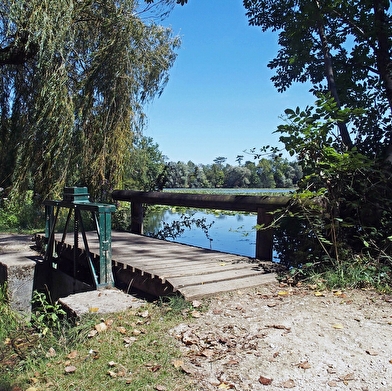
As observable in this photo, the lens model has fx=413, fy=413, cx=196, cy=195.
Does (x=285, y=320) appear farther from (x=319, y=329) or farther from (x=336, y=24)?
(x=336, y=24)

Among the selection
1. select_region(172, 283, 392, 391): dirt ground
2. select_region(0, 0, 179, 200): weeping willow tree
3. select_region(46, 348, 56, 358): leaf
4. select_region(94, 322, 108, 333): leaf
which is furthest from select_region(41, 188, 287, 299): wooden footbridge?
select_region(0, 0, 179, 200): weeping willow tree

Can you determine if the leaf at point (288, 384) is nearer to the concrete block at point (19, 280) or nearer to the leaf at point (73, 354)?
the leaf at point (73, 354)

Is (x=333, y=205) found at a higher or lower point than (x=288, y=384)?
higher

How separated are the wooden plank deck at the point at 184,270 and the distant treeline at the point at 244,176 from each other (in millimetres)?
1202

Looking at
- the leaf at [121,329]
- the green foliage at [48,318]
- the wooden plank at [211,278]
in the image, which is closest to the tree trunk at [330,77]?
the wooden plank at [211,278]

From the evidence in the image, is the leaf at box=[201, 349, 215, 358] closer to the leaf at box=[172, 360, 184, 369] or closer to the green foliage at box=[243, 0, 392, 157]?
the leaf at box=[172, 360, 184, 369]

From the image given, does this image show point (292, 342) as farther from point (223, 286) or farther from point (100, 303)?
point (100, 303)

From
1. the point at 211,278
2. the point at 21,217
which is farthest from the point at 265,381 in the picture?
the point at 21,217

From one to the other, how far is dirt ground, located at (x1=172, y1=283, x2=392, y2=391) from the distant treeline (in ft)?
5.88

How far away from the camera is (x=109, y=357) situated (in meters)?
2.60

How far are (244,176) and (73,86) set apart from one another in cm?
637

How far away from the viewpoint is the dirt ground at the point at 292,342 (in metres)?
2.25

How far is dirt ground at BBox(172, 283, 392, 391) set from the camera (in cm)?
225

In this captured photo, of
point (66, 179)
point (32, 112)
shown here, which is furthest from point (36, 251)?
point (32, 112)
